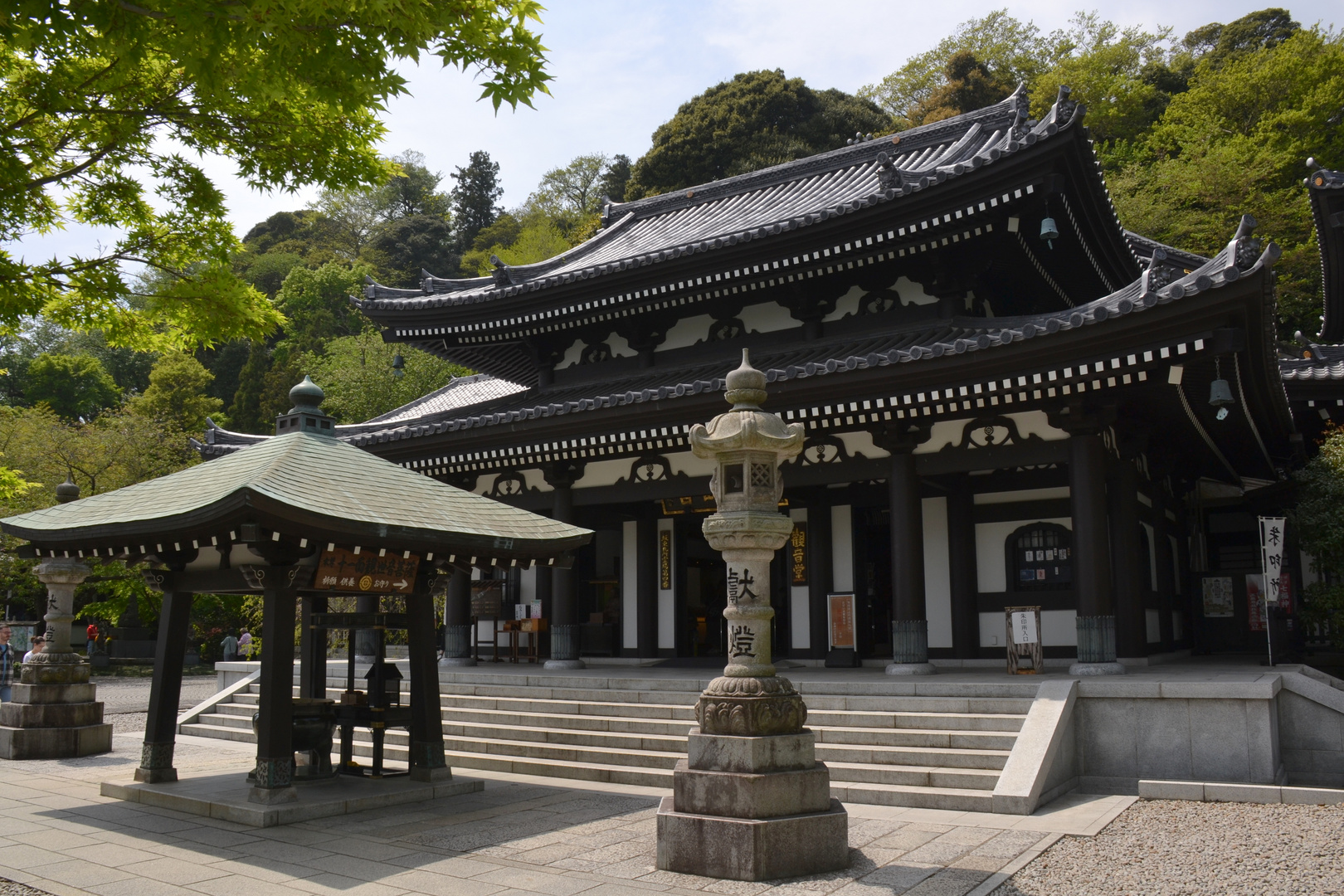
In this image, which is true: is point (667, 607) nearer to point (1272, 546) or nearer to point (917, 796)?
point (917, 796)

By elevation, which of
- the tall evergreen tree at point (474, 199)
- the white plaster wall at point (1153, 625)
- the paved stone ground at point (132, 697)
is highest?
the tall evergreen tree at point (474, 199)

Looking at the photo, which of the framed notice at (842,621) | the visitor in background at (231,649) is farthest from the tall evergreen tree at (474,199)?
the framed notice at (842,621)

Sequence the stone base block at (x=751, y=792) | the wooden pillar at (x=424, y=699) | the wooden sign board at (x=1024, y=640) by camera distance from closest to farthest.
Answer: the stone base block at (x=751, y=792), the wooden pillar at (x=424, y=699), the wooden sign board at (x=1024, y=640)

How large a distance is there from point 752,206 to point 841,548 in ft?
26.5

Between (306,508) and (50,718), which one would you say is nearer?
(306,508)

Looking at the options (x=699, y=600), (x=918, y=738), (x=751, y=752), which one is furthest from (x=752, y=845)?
(x=699, y=600)

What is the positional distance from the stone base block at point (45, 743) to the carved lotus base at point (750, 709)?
32.0 ft

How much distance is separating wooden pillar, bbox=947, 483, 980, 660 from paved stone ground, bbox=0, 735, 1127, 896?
5095mm

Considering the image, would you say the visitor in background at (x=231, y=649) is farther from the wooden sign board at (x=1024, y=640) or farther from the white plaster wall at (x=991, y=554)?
the wooden sign board at (x=1024, y=640)

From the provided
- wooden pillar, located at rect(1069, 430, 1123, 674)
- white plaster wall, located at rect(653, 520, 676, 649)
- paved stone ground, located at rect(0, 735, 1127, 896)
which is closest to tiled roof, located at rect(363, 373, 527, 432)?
white plaster wall, located at rect(653, 520, 676, 649)

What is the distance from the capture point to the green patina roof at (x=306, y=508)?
7.96 meters

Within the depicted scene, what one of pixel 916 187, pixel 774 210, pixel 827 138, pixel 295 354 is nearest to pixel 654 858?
pixel 916 187

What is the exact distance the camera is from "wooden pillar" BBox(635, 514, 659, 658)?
53.3ft

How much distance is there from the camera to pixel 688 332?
1691 centimetres
